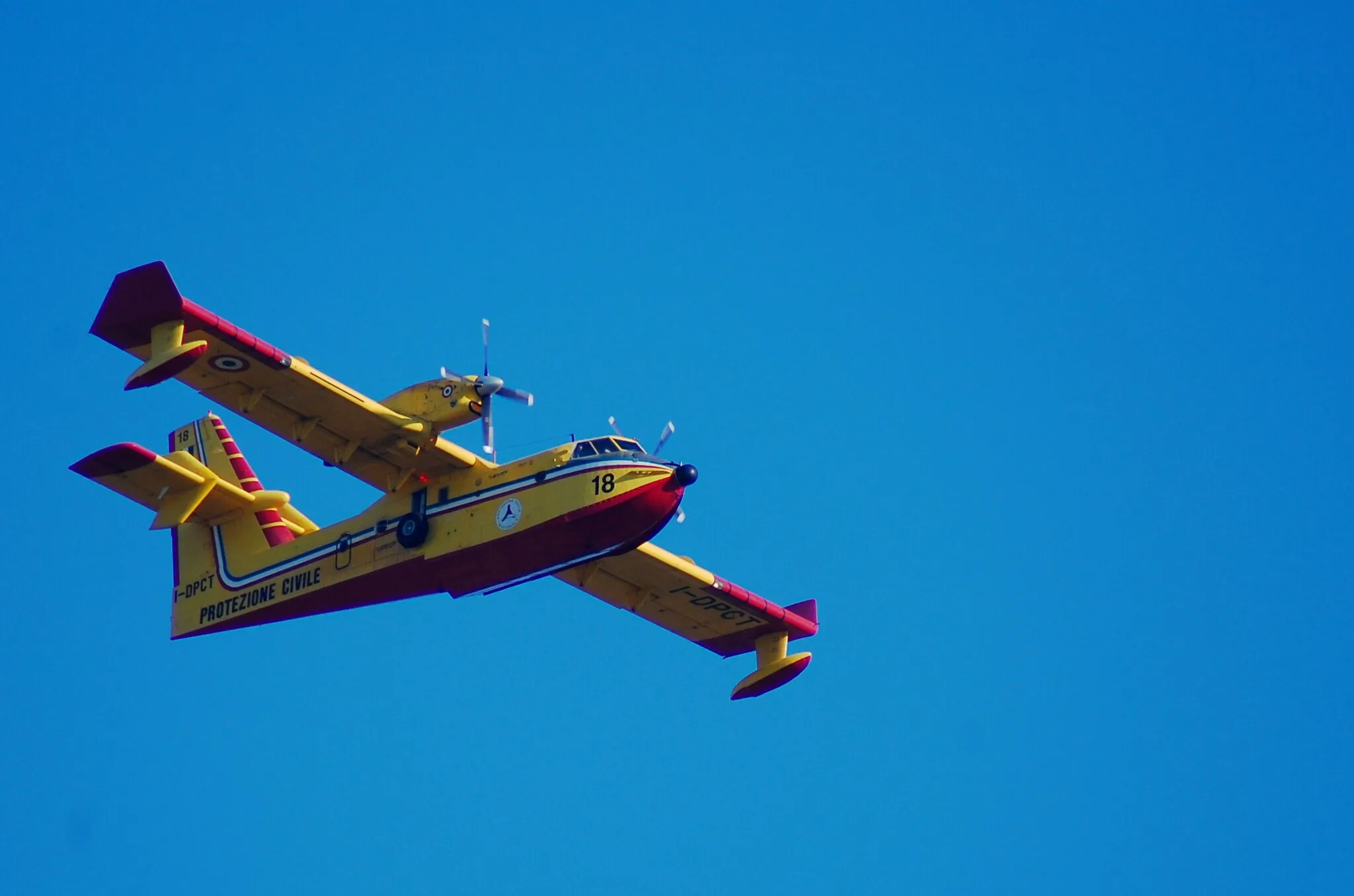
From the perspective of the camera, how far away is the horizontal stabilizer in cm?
3197

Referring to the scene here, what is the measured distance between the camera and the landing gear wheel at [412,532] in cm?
3114

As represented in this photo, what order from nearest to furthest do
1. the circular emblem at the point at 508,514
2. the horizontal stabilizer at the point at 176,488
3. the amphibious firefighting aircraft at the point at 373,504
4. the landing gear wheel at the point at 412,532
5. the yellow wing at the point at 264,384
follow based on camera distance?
the yellow wing at the point at 264,384 → the amphibious firefighting aircraft at the point at 373,504 → the circular emblem at the point at 508,514 → the landing gear wheel at the point at 412,532 → the horizontal stabilizer at the point at 176,488

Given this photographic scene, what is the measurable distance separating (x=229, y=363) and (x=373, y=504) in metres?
3.92

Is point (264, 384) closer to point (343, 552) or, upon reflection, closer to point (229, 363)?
point (229, 363)

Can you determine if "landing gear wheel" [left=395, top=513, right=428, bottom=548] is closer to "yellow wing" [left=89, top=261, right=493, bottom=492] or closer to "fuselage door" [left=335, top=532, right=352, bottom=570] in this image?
"yellow wing" [left=89, top=261, right=493, bottom=492]

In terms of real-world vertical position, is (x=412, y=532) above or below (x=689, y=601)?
below

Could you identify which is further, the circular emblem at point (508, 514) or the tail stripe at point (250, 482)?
the tail stripe at point (250, 482)

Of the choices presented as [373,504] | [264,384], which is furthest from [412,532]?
[264,384]

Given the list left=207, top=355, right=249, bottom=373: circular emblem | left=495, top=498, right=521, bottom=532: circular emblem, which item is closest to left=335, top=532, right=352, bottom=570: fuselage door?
left=495, top=498, right=521, bottom=532: circular emblem

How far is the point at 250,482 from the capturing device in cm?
3566

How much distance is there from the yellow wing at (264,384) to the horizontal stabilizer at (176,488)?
9.02 feet

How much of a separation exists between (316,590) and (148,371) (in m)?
5.81

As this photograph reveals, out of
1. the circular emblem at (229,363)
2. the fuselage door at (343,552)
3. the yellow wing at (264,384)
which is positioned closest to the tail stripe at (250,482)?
the fuselage door at (343,552)

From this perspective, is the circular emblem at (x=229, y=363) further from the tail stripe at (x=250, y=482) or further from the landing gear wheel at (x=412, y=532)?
the tail stripe at (x=250, y=482)
